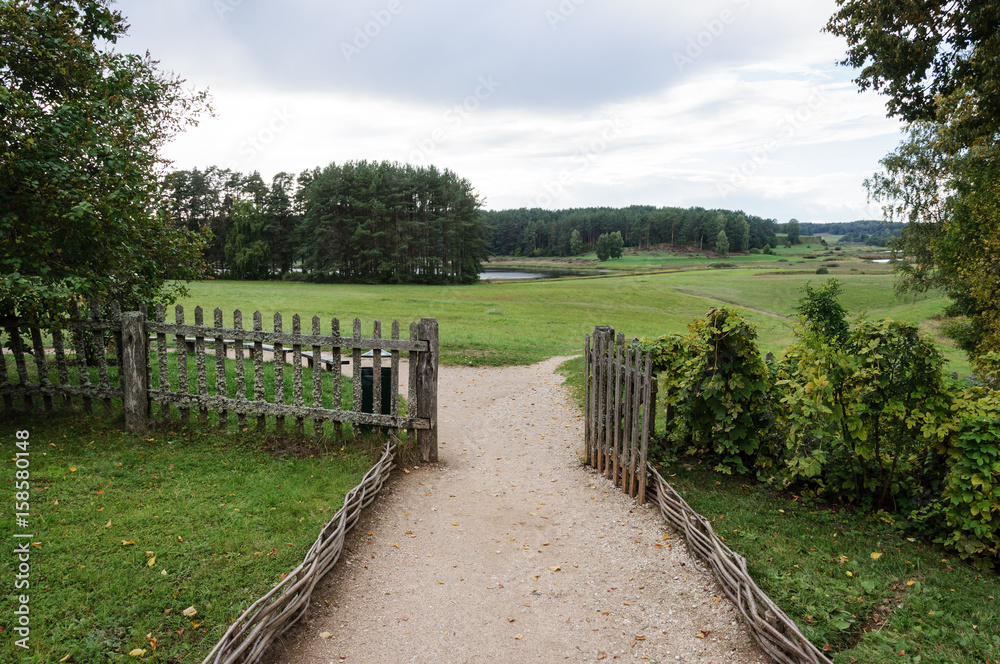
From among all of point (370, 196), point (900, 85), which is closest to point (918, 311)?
point (900, 85)

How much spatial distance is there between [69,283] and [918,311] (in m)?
44.2

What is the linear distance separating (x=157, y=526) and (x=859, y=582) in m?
6.34

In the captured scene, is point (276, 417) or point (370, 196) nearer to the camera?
point (276, 417)

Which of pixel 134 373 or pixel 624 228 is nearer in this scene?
pixel 134 373

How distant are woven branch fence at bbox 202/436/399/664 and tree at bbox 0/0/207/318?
14.4ft

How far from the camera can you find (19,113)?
7.11m

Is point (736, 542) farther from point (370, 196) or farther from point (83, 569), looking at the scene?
point (370, 196)

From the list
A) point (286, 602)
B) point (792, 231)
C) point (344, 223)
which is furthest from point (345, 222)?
point (792, 231)

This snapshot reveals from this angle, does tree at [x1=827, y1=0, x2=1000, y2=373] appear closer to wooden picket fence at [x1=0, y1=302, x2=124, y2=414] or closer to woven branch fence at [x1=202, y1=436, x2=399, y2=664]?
woven branch fence at [x1=202, y1=436, x2=399, y2=664]

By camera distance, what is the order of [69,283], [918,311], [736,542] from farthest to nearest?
[918,311] → [69,283] → [736,542]

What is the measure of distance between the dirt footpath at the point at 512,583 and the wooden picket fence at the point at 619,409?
0.98 feet

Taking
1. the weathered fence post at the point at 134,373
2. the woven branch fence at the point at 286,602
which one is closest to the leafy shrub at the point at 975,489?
the woven branch fence at the point at 286,602

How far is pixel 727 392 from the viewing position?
688 cm

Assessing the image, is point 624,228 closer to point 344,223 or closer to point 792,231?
point 792,231
